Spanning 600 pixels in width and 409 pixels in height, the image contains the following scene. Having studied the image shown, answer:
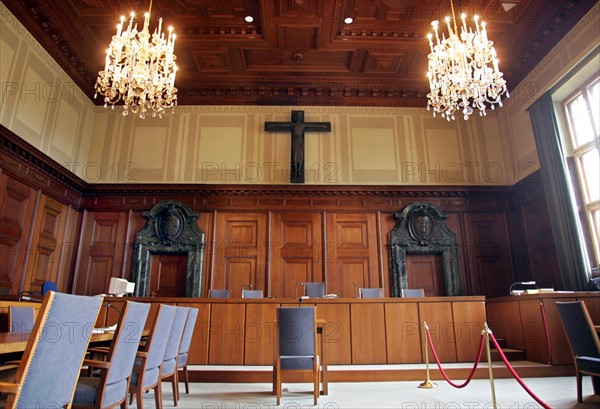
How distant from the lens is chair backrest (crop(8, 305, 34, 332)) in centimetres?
329

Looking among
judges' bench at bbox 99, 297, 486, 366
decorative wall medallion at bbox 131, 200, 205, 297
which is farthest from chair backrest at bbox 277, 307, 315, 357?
decorative wall medallion at bbox 131, 200, 205, 297

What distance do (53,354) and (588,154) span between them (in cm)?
780

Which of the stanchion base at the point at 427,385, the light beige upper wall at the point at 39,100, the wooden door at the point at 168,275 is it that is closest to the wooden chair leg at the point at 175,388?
the stanchion base at the point at 427,385

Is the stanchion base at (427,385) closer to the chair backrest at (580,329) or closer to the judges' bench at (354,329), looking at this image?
the judges' bench at (354,329)

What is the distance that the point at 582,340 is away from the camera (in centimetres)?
367

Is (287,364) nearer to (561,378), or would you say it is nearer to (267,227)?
(561,378)

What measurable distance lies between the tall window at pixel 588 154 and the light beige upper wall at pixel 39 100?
30.8 ft

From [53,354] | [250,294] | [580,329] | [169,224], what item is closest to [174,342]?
[53,354]

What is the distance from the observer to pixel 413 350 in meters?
5.25

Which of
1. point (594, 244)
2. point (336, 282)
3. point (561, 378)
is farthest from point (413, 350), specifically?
point (594, 244)

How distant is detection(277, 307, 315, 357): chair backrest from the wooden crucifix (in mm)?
4648

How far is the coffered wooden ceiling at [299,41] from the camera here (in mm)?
6578

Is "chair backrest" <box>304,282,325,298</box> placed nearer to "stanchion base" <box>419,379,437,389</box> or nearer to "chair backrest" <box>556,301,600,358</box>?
"stanchion base" <box>419,379,437,389</box>

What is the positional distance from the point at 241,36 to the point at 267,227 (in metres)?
3.79
